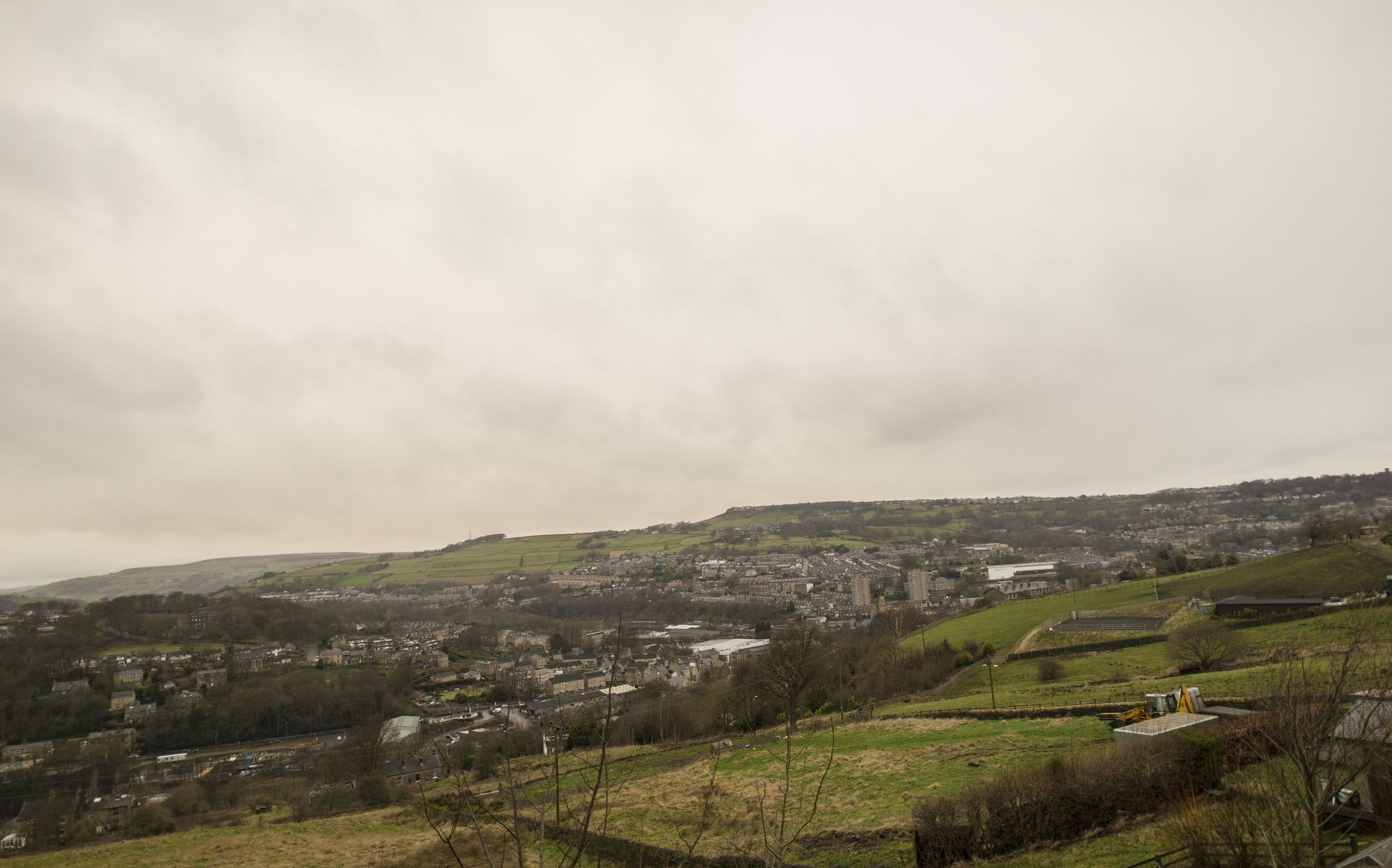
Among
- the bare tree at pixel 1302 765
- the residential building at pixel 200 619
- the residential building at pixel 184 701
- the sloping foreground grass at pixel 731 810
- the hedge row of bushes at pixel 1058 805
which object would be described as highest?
the bare tree at pixel 1302 765

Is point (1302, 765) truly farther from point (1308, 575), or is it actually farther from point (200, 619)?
point (200, 619)

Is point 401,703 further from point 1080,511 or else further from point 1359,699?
point 1080,511

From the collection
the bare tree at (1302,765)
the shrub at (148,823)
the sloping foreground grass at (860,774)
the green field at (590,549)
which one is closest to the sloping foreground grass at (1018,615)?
the sloping foreground grass at (860,774)

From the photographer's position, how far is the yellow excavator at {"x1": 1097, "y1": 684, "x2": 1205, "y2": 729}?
19703mm

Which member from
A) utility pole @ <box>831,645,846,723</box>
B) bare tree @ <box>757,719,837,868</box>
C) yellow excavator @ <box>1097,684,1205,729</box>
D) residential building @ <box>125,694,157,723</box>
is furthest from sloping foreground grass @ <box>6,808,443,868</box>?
residential building @ <box>125,694,157,723</box>

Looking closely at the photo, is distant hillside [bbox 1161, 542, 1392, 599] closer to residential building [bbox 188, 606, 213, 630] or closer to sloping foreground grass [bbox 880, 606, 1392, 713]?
sloping foreground grass [bbox 880, 606, 1392, 713]

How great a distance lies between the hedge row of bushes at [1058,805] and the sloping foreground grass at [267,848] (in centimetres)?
1630

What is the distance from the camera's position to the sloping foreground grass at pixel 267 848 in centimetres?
2219

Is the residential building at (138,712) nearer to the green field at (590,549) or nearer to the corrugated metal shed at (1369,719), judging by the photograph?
the corrugated metal shed at (1369,719)

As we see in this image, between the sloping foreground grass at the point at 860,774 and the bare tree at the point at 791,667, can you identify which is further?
the bare tree at the point at 791,667

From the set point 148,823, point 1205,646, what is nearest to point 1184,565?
point 1205,646

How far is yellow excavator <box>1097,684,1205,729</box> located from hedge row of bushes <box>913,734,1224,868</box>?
5342 millimetres

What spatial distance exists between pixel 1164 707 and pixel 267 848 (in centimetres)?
3121

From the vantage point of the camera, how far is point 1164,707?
2069 centimetres
